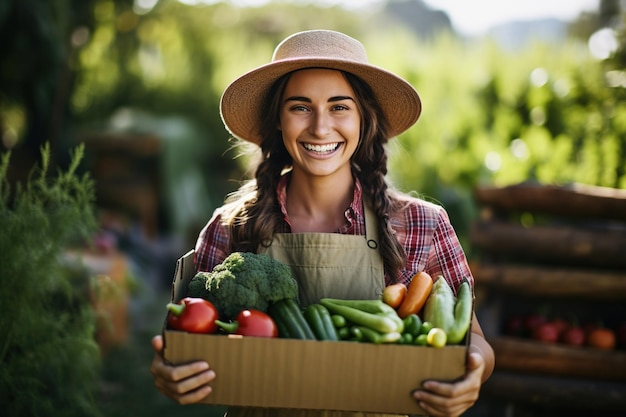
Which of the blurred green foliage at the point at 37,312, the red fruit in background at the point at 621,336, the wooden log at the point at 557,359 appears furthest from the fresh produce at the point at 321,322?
the red fruit in background at the point at 621,336

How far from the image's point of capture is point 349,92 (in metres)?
2.85

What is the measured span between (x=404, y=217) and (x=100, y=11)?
7688mm

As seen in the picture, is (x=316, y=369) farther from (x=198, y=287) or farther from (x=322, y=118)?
(x=322, y=118)

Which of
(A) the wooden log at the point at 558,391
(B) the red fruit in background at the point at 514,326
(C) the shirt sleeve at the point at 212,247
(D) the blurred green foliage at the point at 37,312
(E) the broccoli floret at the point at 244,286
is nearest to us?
(E) the broccoli floret at the point at 244,286

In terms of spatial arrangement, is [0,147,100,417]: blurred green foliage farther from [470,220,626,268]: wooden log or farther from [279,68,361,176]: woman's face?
[470,220,626,268]: wooden log

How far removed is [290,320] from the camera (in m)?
2.26

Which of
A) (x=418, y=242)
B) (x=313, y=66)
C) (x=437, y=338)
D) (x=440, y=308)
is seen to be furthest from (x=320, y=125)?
(x=437, y=338)

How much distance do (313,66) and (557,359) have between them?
133 inches

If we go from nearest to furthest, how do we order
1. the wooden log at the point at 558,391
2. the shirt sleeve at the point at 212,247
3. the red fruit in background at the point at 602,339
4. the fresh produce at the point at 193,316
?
the fresh produce at the point at 193,316 → the shirt sleeve at the point at 212,247 → the wooden log at the point at 558,391 → the red fruit in background at the point at 602,339

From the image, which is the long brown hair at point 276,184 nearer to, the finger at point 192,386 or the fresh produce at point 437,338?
the fresh produce at point 437,338

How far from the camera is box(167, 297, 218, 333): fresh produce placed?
221 cm

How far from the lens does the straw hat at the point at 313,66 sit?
2756 mm

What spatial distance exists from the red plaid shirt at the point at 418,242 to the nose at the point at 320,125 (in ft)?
1.16

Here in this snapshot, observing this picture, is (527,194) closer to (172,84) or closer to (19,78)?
(19,78)
